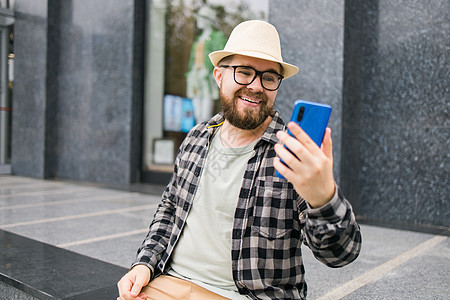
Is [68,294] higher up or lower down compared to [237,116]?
lower down

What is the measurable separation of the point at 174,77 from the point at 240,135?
6.47 metres

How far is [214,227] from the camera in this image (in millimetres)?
1688

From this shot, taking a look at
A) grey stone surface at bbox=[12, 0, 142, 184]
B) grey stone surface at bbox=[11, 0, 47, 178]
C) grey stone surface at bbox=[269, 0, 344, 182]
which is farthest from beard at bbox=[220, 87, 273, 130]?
grey stone surface at bbox=[11, 0, 47, 178]

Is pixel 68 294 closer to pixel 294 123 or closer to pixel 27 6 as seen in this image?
pixel 294 123

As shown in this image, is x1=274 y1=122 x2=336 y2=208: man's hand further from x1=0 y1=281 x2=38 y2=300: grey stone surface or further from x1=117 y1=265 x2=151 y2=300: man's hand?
x1=0 y1=281 x2=38 y2=300: grey stone surface

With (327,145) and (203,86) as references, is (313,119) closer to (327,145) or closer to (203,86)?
(327,145)

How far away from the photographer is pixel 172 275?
1793mm

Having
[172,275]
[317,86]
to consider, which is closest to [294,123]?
[172,275]

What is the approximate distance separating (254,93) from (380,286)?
167cm

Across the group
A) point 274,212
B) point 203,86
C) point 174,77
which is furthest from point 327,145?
point 174,77

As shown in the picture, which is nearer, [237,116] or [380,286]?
[237,116]

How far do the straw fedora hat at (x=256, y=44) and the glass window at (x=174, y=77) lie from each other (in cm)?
569

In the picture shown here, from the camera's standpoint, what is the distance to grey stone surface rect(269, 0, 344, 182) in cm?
483

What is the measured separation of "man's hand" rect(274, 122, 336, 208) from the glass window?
6.24m
